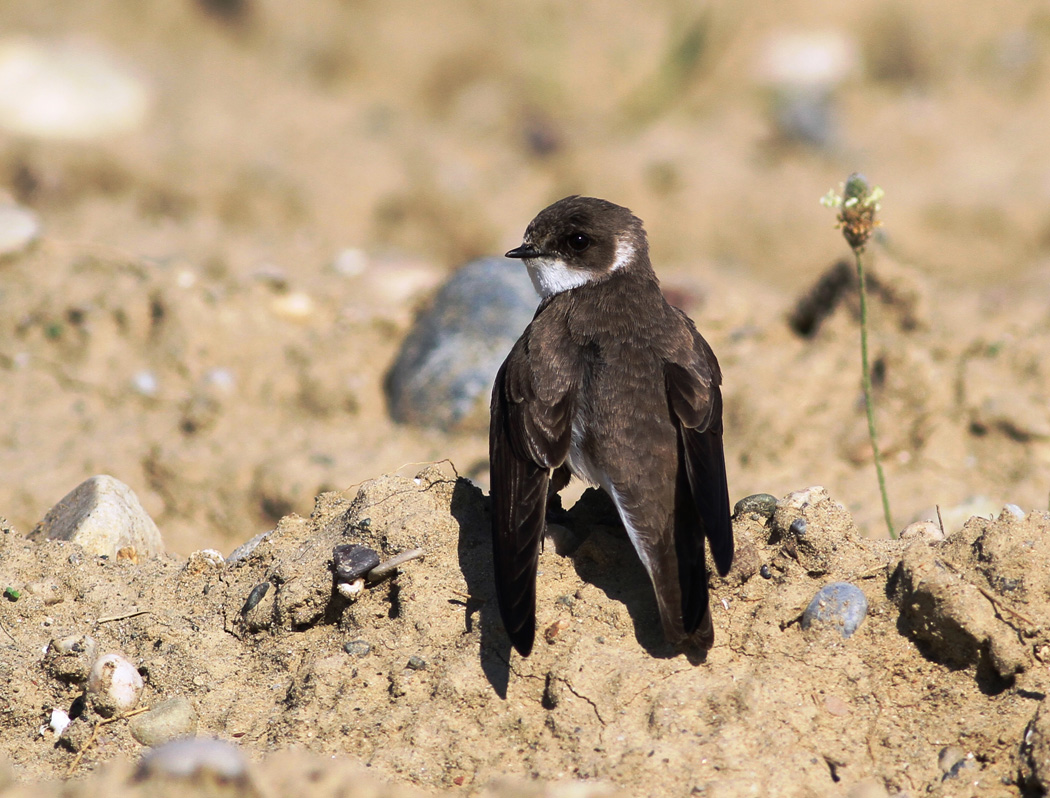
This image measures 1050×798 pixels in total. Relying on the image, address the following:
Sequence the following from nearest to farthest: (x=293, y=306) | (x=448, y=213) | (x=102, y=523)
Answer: (x=102, y=523) < (x=293, y=306) < (x=448, y=213)

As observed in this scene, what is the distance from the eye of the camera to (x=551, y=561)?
3.48 m

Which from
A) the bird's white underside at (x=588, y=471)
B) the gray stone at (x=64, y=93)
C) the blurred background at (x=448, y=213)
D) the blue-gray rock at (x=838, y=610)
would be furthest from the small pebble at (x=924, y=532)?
the gray stone at (x=64, y=93)

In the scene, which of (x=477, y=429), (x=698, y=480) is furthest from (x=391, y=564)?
(x=477, y=429)

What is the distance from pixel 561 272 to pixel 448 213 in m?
4.05

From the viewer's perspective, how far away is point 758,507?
11.8 ft

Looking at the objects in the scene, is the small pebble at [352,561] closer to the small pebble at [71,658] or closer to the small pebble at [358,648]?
the small pebble at [358,648]

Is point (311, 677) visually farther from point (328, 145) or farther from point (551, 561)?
point (328, 145)

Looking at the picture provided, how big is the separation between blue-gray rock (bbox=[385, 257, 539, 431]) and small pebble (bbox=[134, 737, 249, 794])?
352 centimetres

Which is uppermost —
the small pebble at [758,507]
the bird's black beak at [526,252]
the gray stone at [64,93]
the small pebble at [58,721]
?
the gray stone at [64,93]

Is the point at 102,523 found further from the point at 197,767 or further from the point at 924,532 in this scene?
the point at 924,532

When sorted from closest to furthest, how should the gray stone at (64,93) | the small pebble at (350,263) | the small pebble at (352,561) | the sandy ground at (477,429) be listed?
the sandy ground at (477,429) → the small pebble at (352,561) → the small pebble at (350,263) → the gray stone at (64,93)

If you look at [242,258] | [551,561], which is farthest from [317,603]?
[242,258]

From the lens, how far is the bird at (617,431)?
3.14 meters

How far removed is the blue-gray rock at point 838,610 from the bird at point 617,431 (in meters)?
0.26
